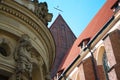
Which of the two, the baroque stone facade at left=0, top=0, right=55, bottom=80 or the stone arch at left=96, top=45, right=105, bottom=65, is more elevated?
the stone arch at left=96, top=45, right=105, bottom=65

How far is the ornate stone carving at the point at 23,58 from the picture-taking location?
22.5ft

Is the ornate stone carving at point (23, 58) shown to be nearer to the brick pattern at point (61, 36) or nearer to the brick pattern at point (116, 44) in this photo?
the brick pattern at point (116, 44)

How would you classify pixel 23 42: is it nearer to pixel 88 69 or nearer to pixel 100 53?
pixel 88 69

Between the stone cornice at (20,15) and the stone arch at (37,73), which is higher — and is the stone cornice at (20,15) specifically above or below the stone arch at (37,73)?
above

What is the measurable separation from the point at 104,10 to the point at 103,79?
585 centimetres

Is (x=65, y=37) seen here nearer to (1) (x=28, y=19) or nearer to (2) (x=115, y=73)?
(2) (x=115, y=73)

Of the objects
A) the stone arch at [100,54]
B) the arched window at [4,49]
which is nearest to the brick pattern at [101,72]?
the stone arch at [100,54]

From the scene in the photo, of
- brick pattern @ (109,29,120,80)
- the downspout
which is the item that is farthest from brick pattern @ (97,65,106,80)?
brick pattern @ (109,29,120,80)

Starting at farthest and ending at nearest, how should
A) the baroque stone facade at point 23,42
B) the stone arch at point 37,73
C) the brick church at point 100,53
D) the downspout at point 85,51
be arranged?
the downspout at point 85,51, the brick church at point 100,53, the stone arch at point 37,73, the baroque stone facade at point 23,42

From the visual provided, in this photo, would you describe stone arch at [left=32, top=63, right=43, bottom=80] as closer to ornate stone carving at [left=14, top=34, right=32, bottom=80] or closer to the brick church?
ornate stone carving at [left=14, top=34, right=32, bottom=80]

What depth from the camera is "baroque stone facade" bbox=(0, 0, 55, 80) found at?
6.98 m

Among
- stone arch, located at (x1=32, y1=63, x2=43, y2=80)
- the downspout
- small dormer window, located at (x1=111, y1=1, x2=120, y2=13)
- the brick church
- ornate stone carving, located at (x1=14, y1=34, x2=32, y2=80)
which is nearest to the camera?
ornate stone carving, located at (x1=14, y1=34, x2=32, y2=80)

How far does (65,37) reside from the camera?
32125mm

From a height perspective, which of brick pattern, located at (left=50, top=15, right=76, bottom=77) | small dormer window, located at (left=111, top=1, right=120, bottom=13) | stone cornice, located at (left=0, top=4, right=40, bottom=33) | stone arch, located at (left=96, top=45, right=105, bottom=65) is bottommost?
stone cornice, located at (left=0, top=4, right=40, bottom=33)
